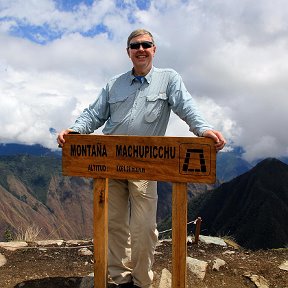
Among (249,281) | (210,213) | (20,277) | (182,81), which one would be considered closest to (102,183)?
(182,81)

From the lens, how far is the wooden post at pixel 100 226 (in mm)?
5711

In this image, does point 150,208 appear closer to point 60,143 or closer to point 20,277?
point 60,143

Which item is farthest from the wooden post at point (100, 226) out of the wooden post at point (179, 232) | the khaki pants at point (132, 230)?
the wooden post at point (179, 232)

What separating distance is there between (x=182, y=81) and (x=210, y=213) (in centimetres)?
17629

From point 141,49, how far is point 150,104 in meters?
0.74

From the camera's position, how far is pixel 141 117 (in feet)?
18.5

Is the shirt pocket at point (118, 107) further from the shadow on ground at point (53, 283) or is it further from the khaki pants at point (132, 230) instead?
the shadow on ground at point (53, 283)

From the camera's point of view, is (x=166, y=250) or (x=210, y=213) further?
(x=210, y=213)

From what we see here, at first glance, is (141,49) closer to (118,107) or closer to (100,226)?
(118,107)

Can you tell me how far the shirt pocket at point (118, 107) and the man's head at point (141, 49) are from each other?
0.44m

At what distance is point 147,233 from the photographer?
5.60 metres

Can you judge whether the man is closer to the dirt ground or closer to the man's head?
the man's head

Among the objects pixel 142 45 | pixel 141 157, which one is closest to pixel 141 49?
pixel 142 45

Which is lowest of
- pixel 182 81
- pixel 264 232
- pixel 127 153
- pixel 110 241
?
pixel 264 232
